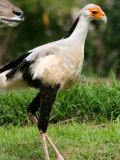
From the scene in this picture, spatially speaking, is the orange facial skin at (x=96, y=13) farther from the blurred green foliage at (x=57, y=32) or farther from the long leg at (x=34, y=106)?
the blurred green foliage at (x=57, y=32)

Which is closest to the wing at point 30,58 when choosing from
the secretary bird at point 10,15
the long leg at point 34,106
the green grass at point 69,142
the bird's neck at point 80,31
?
the bird's neck at point 80,31

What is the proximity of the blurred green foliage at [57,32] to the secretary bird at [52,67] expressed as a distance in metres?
8.47

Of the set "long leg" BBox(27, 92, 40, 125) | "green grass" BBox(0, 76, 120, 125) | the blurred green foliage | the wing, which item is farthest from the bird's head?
the blurred green foliage

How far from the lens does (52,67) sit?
399cm

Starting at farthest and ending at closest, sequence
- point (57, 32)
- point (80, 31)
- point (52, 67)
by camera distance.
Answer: point (57, 32) → point (80, 31) → point (52, 67)

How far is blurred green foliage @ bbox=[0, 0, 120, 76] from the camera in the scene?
13.0 metres

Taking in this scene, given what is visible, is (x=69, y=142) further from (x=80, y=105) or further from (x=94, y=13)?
(x=94, y=13)

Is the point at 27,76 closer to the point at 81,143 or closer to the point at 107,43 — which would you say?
the point at 81,143

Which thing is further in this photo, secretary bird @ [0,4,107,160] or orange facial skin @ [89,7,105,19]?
orange facial skin @ [89,7,105,19]

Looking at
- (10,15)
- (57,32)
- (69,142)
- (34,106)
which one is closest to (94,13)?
(34,106)

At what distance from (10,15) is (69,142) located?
252 cm

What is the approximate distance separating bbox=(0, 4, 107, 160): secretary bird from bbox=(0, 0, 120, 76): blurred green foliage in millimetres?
8467

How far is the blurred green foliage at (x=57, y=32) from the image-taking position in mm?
12992

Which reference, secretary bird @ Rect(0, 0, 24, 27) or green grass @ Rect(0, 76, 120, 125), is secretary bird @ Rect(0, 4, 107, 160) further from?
secretary bird @ Rect(0, 0, 24, 27)
